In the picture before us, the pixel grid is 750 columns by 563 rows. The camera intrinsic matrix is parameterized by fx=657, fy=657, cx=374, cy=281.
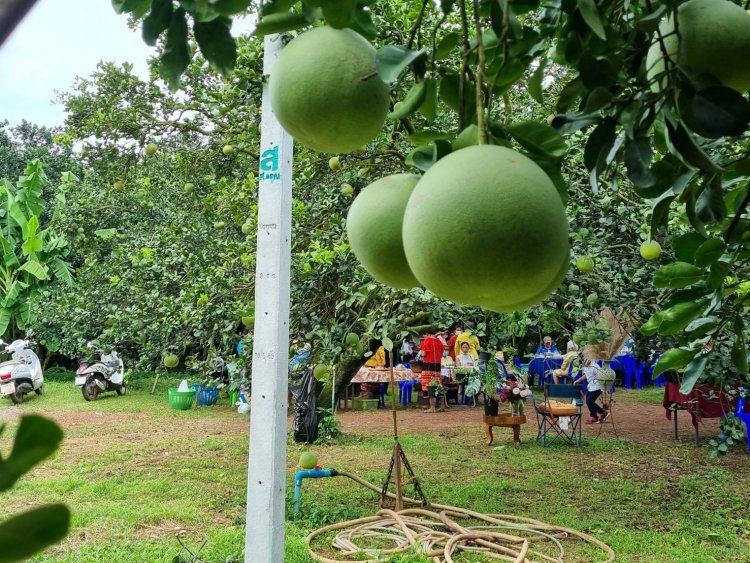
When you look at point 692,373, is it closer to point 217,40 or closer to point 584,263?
point 217,40

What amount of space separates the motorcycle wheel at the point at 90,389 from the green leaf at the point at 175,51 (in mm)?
12582

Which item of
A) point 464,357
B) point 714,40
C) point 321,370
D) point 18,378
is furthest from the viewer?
point 18,378

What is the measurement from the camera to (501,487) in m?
6.65

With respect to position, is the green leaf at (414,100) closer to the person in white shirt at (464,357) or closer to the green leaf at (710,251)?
the green leaf at (710,251)

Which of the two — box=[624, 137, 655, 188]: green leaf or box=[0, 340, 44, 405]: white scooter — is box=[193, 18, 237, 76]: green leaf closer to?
box=[624, 137, 655, 188]: green leaf

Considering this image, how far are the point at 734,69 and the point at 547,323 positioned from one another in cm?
361

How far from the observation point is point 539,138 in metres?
0.96

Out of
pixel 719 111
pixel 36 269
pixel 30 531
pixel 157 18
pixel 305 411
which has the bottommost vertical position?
pixel 305 411

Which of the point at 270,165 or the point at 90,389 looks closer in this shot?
the point at 270,165

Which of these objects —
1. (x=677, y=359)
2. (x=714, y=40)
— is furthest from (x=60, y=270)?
(x=714, y=40)

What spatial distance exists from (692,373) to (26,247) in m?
11.8

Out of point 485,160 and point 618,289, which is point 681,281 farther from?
point 618,289

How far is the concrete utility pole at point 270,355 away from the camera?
3.20 m

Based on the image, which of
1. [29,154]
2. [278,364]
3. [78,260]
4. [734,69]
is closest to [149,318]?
[278,364]
